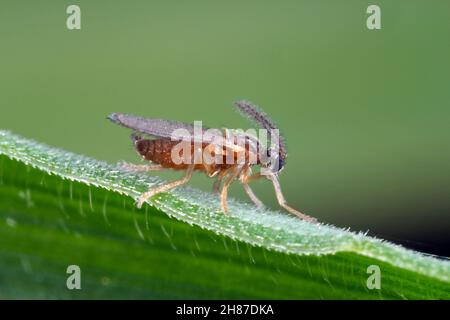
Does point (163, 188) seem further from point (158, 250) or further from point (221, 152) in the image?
point (221, 152)

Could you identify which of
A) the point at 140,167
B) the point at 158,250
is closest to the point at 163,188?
the point at 158,250

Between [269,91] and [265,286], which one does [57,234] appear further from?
[269,91]

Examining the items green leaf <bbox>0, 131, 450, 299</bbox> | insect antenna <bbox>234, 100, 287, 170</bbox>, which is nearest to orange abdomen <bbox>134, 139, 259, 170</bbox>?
insect antenna <bbox>234, 100, 287, 170</bbox>

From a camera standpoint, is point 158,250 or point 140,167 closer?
point 158,250

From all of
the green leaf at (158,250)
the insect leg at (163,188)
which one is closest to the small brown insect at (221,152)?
the insect leg at (163,188)

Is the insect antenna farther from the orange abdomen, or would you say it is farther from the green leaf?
the green leaf

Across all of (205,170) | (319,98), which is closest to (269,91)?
(319,98)

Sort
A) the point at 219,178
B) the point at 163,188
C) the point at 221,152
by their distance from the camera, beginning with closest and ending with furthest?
the point at 163,188, the point at 221,152, the point at 219,178
